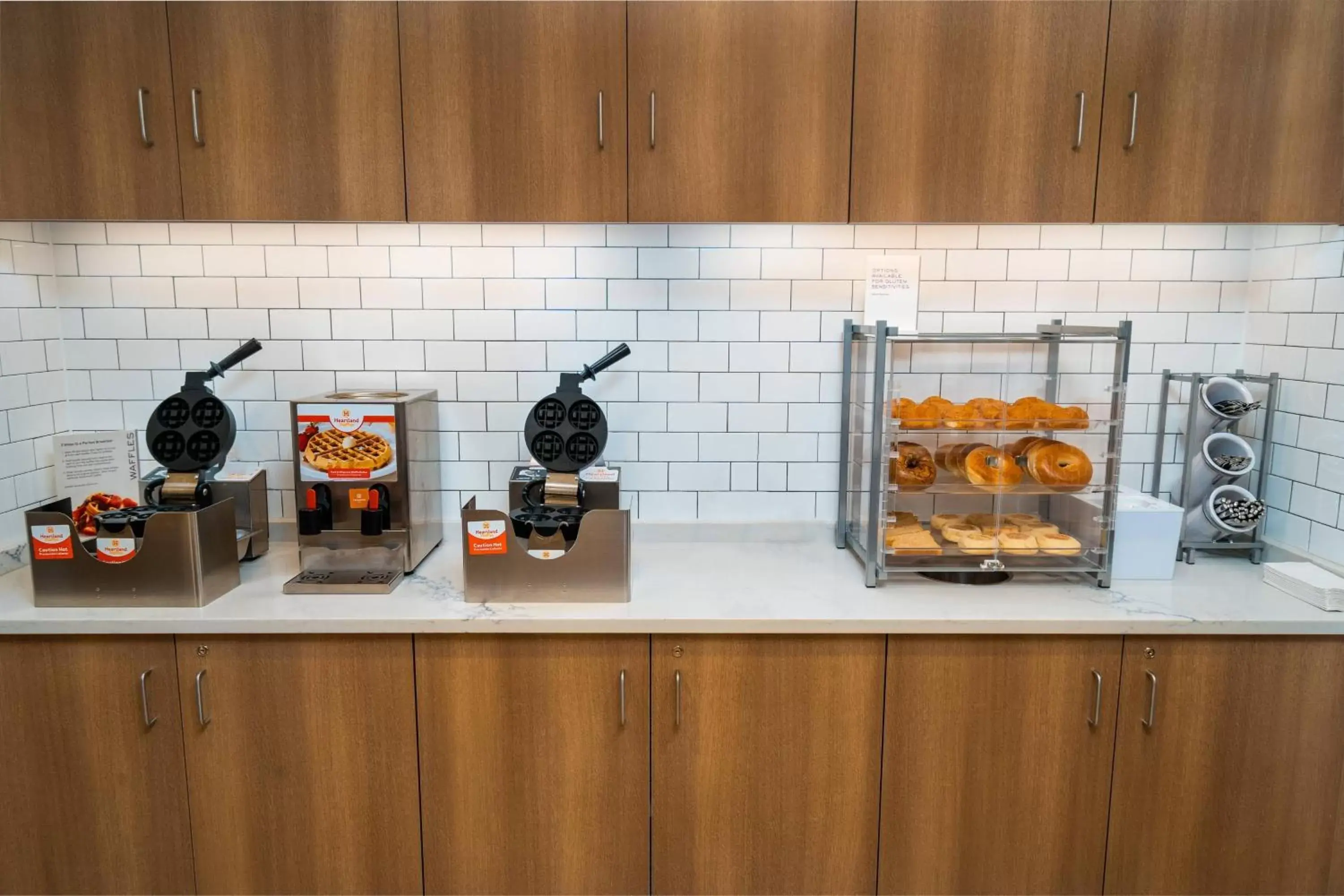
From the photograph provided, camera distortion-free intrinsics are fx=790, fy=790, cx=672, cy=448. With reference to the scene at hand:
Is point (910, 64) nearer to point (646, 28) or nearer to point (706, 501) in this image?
point (646, 28)

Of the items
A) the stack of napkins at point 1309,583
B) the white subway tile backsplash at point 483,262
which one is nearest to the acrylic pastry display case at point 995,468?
the stack of napkins at point 1309,583

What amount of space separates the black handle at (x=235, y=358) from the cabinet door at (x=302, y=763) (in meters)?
0.74

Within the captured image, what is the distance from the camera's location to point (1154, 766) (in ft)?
6.09

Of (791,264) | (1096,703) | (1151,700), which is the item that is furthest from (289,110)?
(1151,700)

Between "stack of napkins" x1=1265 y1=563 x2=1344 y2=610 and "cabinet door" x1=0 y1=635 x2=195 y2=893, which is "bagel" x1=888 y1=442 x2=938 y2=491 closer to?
"stack of napkins" x1=1265 y1=563 x2=1344 y2=610

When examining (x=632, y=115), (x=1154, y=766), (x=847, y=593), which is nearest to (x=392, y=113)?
(x=632, y=115)

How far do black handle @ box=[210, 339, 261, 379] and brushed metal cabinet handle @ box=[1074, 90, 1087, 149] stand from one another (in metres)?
2.15

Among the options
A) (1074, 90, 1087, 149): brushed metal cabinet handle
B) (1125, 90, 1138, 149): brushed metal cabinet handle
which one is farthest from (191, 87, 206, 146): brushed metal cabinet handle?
(1125, 90, 1138, 149): brushed metal cabinet handle

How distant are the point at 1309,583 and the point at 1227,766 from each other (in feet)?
1.57

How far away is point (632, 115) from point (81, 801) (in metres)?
2.09

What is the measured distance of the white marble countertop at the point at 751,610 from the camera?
70.4 inches

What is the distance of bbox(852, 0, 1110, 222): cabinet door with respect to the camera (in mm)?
1884

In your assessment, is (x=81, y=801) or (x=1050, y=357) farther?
(x=1050, y=357)

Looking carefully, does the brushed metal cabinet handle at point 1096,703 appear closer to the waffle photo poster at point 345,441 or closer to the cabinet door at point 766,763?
the cabinet door at point 766,763
